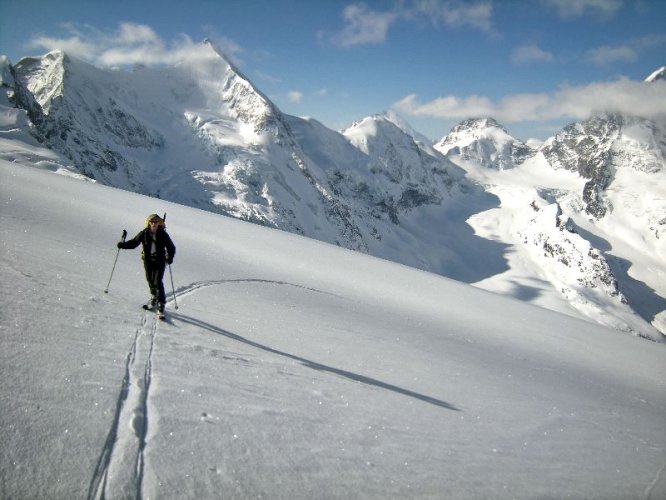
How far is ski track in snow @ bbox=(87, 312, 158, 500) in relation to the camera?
11.2 feet

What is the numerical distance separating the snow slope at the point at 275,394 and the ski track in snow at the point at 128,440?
2 cm

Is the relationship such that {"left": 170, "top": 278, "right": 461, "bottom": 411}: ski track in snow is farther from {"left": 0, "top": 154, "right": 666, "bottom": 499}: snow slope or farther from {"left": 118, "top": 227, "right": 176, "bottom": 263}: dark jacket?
{"left": 118, "top": 227, "right": 176, "bottom": 263}: dark jacket

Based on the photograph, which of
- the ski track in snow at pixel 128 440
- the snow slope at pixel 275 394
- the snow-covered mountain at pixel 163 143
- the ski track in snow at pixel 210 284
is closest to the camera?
the ski track in snow at pixel 128 440

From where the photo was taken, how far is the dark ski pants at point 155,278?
304 inches

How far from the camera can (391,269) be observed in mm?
19188

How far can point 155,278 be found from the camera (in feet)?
26.0

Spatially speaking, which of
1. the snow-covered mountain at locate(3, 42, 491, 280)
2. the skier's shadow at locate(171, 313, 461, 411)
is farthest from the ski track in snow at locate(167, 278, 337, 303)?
the snow-covered mountain at locate(3, 42, 491, 280)

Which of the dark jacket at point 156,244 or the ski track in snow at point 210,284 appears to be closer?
the dark jacket at point 156,244

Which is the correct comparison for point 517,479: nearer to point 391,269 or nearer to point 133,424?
point 133,424

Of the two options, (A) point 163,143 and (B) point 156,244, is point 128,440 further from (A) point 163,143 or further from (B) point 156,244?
(A) point 163,143

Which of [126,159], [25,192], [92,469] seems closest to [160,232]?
[92,469]

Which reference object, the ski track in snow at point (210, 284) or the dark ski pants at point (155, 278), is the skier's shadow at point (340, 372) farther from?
the ski track in snow at point (210, 284)

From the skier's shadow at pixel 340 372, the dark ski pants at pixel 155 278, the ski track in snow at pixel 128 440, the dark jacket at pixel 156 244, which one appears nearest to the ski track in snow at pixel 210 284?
the dark ski pants at pixel 155 278

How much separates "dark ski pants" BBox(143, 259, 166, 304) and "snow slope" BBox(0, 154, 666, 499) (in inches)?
17.0
